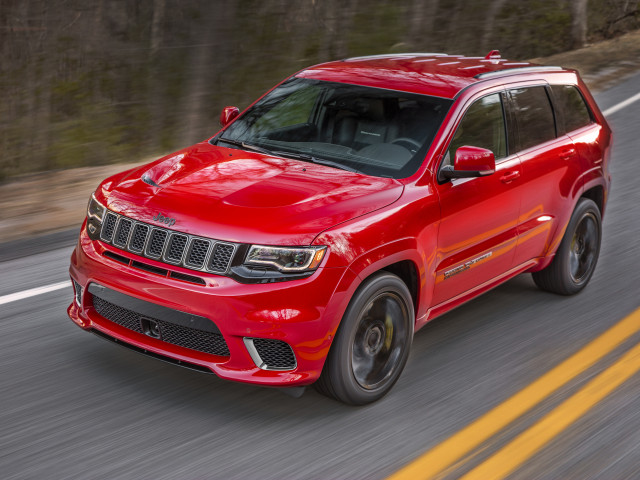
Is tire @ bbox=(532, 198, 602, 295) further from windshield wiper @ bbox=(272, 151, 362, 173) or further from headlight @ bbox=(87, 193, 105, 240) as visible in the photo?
headlight @ bbox=(87, 193, 105, 240)

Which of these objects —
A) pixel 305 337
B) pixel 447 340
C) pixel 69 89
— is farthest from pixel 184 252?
pixel 69 89

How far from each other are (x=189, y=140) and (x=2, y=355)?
423 inches

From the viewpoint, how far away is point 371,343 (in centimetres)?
481

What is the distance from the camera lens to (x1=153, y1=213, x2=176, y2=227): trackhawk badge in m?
4.45

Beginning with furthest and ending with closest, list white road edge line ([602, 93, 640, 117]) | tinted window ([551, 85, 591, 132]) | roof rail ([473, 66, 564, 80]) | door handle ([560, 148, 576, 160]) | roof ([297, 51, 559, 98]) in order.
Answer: white road edge line ([602, 93, 640, 117]), tinted window ([551, 85, 591, 132]), door handle ([560, 148, 576, 160]), roof rail ([473, 66, 564, 80]), roof ([297, 51, 559, 98])

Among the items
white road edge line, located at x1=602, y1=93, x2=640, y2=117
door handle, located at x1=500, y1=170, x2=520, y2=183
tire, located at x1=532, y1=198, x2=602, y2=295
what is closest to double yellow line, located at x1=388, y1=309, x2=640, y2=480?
tire, located at x1=532, y1=198, x2=602, y2=295

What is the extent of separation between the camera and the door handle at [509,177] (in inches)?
223

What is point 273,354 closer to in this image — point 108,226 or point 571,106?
point 108,226

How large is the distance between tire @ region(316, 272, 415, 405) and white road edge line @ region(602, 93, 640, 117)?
407 inches

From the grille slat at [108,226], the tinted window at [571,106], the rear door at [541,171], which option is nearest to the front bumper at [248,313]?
the grille slat at [108,226]

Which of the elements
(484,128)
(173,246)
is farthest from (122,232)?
(484,128)

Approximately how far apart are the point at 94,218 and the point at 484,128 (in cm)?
253

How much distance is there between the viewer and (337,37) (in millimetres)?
22609

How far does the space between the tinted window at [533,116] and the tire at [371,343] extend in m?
1.75
